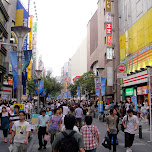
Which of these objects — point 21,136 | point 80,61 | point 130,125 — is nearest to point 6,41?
point 130,125

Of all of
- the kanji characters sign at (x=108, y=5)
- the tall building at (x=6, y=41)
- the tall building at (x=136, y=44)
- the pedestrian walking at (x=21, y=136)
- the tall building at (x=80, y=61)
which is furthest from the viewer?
the tall building at (x=80, y=61)

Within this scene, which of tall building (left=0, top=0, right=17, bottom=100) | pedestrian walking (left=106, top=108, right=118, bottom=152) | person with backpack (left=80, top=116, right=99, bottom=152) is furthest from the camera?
tall building (left=0, top=0, right=17, bottom=100)

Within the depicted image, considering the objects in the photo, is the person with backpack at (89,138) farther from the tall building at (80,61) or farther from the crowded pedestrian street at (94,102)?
the tall building at (80,61)

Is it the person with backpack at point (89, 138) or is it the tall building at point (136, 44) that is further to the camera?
the tall building at point (136, 44)

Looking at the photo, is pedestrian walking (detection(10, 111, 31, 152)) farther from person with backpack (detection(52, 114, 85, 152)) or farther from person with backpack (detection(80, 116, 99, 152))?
person with backpack (detection(52, 114, 85, 152))

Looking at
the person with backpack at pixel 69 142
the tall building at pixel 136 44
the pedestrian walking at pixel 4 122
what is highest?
the tall building at pixel 136 44

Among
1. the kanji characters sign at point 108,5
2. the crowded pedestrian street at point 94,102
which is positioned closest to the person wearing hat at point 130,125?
the crowded pedestrian street at point 94,102

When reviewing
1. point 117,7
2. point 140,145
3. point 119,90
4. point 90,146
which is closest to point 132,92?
point 119,90

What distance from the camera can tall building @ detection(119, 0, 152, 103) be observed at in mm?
26319

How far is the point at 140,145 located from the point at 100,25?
4401 centimetres

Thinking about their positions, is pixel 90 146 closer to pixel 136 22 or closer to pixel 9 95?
pixel 136 22

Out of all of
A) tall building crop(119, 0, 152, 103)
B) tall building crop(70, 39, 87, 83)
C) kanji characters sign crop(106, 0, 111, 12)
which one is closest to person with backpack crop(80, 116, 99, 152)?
tall building crop(119, 0, 152, 103)

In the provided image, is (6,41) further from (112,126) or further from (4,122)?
(112,126)

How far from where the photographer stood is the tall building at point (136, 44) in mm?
26319
